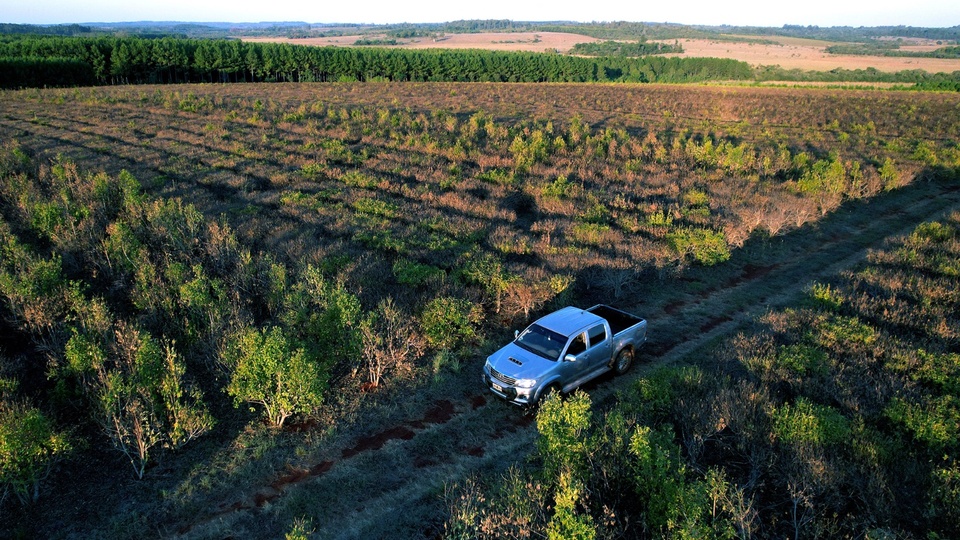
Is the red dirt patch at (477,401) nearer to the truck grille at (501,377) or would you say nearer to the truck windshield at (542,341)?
the truck grille at (501,377)

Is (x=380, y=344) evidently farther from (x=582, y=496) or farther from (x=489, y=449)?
(x=582, y=496)

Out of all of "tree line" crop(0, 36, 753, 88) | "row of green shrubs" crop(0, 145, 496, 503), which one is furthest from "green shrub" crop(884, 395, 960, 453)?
"tree line" crop(0, 36, 753, 88)

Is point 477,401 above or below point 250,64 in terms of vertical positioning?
below

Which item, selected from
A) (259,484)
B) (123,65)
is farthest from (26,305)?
(123,65)

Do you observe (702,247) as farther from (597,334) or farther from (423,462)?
(423,462)

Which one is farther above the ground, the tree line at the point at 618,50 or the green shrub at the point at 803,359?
the tree line at the point at 618,50

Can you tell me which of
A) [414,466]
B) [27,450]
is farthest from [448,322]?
[27,450]

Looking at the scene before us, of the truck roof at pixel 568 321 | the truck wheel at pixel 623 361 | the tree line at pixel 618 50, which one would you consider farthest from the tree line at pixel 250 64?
the truck wheel at pixel 623 361
